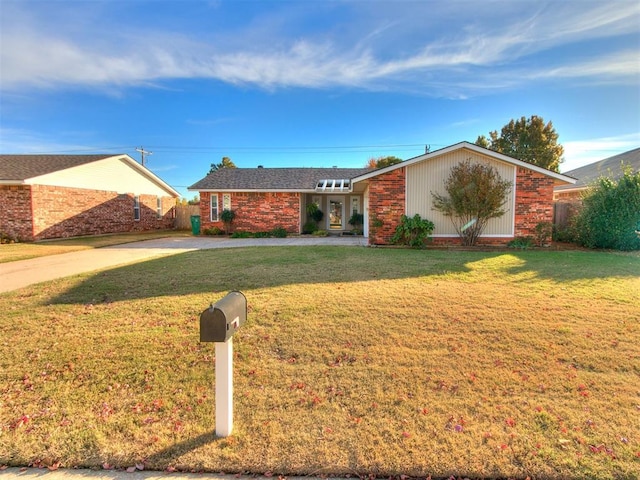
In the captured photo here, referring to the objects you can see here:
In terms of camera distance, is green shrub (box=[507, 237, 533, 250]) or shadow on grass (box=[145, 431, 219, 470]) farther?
green shrub (box=[507, 237, 533, 250])

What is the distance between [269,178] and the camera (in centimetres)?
2147

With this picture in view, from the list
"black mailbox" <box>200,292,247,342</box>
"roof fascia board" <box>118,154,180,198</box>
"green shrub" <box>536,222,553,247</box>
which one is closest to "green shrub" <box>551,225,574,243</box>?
"green shrub" <box>536,222,553,247</box>

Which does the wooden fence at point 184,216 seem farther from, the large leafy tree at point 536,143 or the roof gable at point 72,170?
the large leafy tree at point 536,143

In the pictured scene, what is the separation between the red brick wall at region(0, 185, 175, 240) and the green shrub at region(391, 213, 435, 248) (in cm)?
1723

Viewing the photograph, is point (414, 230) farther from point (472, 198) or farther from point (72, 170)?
point (72, 170)

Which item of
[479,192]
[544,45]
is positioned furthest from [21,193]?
[544,45]

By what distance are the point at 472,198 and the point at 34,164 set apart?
22635mm

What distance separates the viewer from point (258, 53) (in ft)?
38.0

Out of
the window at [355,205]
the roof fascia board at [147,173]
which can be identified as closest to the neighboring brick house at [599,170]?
the window at [355,205]

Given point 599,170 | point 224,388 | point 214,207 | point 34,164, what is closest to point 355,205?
point 214,207

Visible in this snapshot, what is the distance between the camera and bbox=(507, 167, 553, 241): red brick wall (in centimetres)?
1266

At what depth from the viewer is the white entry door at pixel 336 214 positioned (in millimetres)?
22453

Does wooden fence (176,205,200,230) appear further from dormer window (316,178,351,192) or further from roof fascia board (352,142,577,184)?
roof fascia board (352,142,577,184)

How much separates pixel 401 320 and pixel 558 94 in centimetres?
1481
